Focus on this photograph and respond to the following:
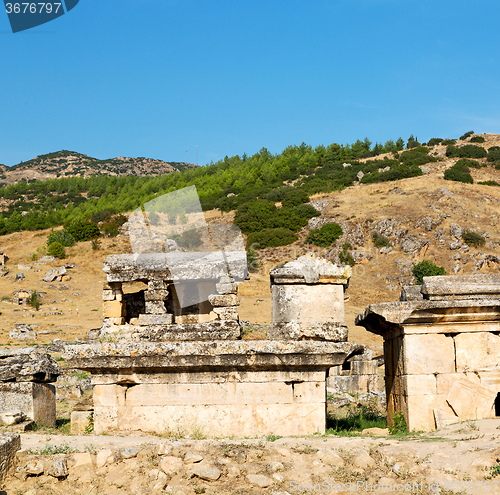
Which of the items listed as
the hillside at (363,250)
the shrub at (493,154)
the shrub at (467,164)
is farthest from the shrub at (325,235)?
the shrub at (493,154)

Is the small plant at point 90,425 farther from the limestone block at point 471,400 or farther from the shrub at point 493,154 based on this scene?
the shrub at point 493,154

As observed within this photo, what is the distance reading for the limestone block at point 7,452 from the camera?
175 inches

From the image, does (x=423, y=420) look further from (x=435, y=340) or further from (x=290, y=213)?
(x=290, y=213)

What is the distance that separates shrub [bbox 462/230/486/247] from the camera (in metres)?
38.8

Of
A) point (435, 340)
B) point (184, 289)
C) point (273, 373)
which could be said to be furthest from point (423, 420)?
point (184, 289)

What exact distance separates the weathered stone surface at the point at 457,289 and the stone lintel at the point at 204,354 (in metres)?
1.32

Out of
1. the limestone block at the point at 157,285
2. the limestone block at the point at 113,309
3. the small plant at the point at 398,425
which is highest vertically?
the limestone block at the point at 157,285

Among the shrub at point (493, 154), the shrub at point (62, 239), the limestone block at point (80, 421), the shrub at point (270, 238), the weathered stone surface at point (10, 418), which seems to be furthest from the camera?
the shrub at point (493, 154)

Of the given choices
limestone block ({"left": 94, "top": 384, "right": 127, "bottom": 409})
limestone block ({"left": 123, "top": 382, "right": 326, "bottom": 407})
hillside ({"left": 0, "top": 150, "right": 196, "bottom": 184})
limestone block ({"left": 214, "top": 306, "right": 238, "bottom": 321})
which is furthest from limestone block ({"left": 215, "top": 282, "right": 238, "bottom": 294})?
hillside ({"left": 0, "top": 150, "right": 196, "bottom": 184})

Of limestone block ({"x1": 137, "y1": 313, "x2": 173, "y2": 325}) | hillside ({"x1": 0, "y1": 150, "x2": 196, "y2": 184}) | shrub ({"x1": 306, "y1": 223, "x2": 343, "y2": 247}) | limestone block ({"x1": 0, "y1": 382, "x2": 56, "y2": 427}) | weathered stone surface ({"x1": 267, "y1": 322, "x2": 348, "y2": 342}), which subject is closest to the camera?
weathered stone surface ({"x1": 267, "y1": 322, "x2": 348, "y2": 342})

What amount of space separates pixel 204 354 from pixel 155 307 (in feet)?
3.63

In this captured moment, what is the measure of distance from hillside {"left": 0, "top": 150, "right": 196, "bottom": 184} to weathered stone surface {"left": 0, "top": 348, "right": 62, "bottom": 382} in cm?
9486

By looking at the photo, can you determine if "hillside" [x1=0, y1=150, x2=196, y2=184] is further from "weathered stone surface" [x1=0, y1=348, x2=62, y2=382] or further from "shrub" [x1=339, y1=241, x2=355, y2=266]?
"weathered stone surface" [x1=0, y1=348, x2=62, y2=382]

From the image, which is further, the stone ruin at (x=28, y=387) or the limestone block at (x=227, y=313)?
the stone ruin at (x=28, y=387)
